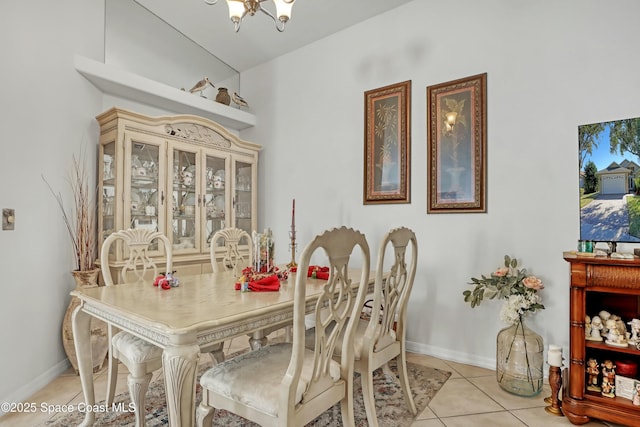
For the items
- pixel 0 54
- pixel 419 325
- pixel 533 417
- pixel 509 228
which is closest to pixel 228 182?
pixel 0 54

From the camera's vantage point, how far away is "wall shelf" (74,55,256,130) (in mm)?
2723

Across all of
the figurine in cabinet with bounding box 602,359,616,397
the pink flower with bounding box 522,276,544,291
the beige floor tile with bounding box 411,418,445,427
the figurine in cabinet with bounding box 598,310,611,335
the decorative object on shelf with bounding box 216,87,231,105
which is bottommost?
the beige floor tile with bounding box 411,418,445,427

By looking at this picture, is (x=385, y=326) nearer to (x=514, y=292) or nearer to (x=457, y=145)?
(x=514, y=292)

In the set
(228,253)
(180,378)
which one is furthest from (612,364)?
(228,253)

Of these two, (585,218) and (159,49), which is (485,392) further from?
Result: (159,49)

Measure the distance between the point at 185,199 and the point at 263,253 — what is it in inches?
64.3

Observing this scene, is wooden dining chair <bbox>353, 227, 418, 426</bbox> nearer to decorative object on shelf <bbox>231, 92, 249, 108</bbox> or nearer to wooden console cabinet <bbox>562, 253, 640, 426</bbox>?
wooden console cabinet <bbox>562, 253, 640, 426</bbox>

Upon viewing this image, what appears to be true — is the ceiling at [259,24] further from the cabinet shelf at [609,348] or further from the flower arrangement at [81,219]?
the cabinet shelf at [609,348]

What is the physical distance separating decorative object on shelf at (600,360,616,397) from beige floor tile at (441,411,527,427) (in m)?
0.47

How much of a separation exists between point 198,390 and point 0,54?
2370mm

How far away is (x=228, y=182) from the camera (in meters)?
3.69

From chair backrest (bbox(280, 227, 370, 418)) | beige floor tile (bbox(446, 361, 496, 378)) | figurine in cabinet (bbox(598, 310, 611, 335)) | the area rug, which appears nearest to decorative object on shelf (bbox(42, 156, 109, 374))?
the area rug

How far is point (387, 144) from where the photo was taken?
3.07m

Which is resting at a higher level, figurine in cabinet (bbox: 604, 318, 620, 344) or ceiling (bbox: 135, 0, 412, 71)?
ceiling (bbox: 135, 0, 412, 71)
